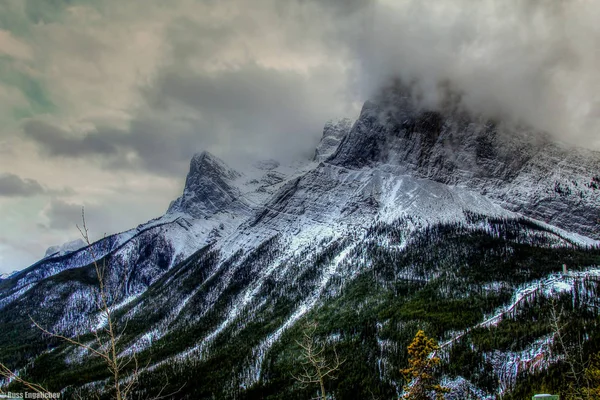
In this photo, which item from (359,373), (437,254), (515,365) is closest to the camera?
(515,365)

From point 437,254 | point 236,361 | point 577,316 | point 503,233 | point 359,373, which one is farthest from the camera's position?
point 503,233

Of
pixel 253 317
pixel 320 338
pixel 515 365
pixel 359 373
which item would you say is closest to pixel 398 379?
pixel 359 373

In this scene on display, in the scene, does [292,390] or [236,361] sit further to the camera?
[236,361]

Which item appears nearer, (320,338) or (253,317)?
(320,338)

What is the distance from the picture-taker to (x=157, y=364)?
172500 mm

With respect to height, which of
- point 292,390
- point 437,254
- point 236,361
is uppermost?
point 437,254

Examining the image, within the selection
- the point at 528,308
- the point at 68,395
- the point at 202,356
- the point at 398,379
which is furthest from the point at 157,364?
the point at 528,308

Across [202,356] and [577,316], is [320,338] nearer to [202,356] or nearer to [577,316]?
[202,356]

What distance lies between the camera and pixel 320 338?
141750 mm

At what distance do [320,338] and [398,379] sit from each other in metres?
39.2

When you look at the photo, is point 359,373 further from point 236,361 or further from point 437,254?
point 437,254

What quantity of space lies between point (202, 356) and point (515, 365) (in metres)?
118

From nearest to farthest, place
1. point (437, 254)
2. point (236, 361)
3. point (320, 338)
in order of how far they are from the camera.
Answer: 1. point (320, 338)
2. point (236, 361)
3. point (437, 254)

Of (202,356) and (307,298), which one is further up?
(307,298)
